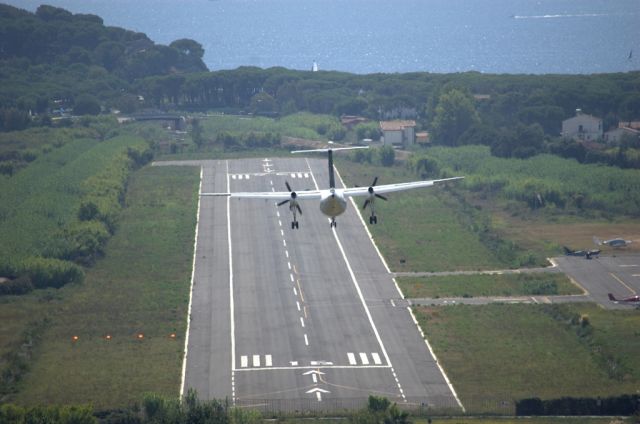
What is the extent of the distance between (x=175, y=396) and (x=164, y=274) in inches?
1738

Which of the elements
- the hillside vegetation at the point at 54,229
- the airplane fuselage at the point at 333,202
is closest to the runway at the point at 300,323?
the hillside vegetation at the point at 54,229

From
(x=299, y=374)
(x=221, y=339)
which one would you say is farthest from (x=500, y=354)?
(x=221, y=339)

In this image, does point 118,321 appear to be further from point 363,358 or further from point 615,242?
point 615,242

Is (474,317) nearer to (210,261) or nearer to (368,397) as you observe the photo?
(368,397)

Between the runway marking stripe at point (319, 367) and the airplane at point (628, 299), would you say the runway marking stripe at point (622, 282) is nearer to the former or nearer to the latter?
the airplane at point (628, 299)

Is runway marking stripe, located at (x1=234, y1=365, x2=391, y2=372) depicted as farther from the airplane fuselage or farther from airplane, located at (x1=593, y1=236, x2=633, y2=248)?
airplane, located at (x1=593, y1=236, x2=633, y2=248)

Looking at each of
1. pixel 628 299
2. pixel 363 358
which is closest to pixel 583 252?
pixel 628 299

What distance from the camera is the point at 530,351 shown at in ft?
410

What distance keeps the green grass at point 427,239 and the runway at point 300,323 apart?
3.41m

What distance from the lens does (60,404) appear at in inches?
4350

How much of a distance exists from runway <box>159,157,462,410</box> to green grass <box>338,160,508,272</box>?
3.41 metres

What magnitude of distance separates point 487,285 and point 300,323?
85.5 ft

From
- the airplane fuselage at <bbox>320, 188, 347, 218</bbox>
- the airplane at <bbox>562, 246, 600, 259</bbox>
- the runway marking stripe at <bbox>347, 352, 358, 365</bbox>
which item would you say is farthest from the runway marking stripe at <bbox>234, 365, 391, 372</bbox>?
the airplane at <bbox>562, 246, 600, 259</bbox>

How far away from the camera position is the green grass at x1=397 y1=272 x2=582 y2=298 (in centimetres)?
14550
